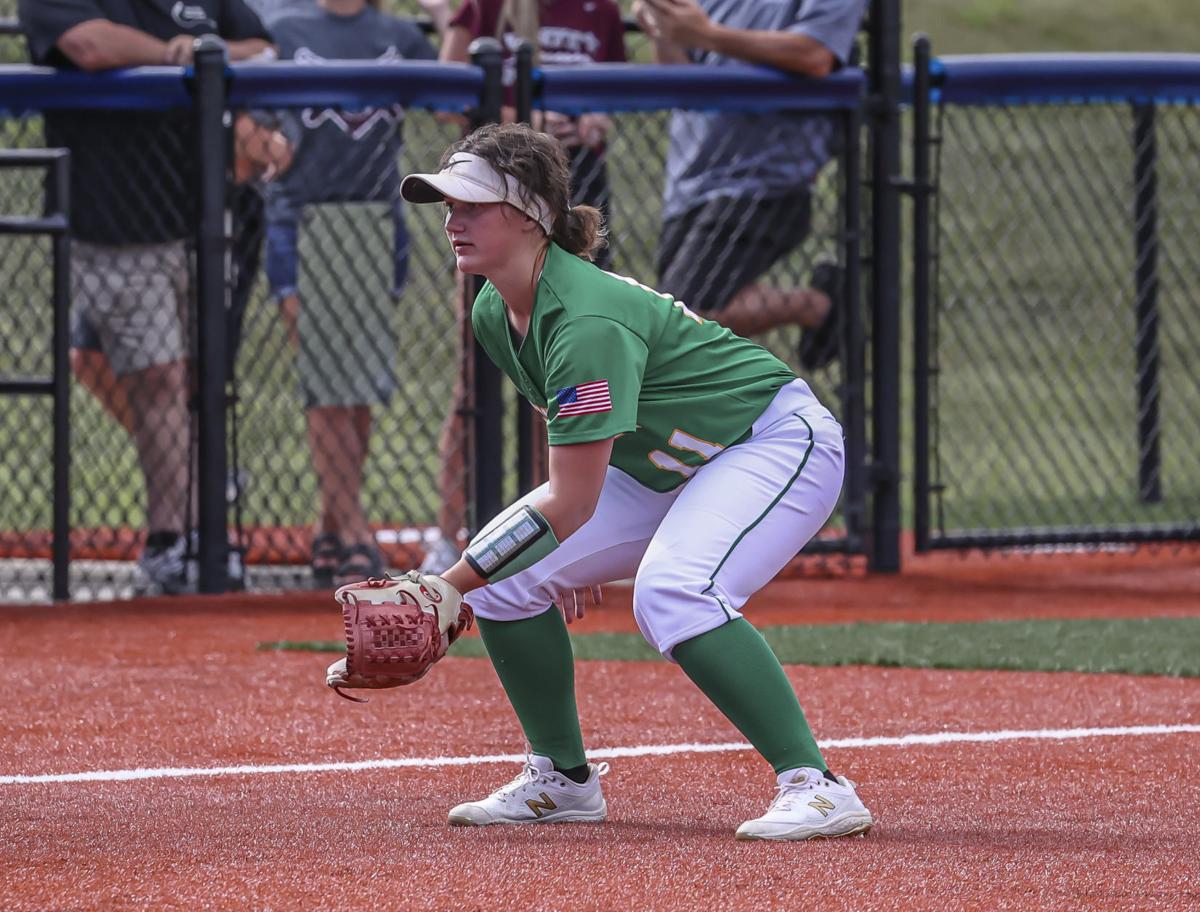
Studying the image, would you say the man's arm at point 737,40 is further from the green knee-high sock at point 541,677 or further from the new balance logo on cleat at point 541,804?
the new balance logo on cleat at point 541,804

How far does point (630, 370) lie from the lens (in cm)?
356

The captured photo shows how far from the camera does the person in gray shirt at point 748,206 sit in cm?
742

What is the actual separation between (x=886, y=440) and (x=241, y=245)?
8.29 ft

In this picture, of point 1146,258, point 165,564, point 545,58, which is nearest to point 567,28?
point 545,58

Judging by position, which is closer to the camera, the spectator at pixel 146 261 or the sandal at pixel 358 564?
the spectator at pixel 146 261

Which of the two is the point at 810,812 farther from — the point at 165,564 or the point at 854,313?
the point at 854,313

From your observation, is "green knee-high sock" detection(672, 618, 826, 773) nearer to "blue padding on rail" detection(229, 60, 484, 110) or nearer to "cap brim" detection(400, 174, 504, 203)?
"cap brim" detection(400, 174, 504, 203)

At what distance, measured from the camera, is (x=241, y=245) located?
7.25 meters

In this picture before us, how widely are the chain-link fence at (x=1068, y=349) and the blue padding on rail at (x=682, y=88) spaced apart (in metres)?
0.64

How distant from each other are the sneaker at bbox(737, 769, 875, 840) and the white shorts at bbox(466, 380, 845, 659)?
33 cm

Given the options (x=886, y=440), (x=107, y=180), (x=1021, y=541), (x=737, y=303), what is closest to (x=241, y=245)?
(x=107, y=180)

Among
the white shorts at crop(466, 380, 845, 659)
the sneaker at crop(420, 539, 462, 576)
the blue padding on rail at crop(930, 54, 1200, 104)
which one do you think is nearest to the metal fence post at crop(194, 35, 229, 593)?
the sneaker at crop(420, 539, 462, 576)

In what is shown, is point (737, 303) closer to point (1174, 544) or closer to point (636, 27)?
point (636, 27)

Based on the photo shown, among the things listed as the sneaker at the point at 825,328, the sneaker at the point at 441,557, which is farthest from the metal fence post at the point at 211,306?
the sneaker at the point at 825,328
